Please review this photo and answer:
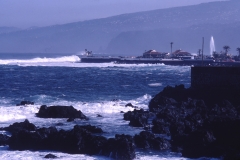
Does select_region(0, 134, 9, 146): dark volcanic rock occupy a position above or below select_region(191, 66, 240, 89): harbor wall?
below

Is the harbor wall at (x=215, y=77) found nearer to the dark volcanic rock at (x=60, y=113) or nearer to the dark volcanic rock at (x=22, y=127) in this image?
the dark volcanic rock at (x=60, y=113)

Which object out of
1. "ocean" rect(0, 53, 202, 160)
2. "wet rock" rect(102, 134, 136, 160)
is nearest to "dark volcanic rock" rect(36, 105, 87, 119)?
"ocean" rect(0, 53, 202, 160)

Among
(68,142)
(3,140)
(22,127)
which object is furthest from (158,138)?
(22,127)

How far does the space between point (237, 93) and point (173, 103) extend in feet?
Answer: 11.5

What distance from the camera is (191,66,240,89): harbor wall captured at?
986 inches

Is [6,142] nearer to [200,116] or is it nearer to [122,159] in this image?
[122,159]

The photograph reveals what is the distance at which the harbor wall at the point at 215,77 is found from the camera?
A: 2504cm

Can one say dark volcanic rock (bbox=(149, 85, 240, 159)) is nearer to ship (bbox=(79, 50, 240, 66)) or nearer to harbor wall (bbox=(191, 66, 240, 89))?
harbor wall (bbox=(191, 66, 240, 89))

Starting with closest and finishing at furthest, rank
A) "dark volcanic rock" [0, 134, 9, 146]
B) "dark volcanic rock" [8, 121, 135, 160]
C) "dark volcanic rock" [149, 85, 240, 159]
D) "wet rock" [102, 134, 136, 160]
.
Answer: "wet rock" [102, 134, 136, 160]
"dark volcanic rock" [8, 121, 135, 160]
"dark volcanic rock" [149, 85, 240, 159]
"dark volcanic rock" [0, 134, 9, 146]

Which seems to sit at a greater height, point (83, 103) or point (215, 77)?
point (215, 77)

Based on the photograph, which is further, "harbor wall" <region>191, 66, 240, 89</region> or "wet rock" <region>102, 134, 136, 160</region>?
"harbor wall" <region>191, 66, 240, 89</region>

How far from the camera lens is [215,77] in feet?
85.4

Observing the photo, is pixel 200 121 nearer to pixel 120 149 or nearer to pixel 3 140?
pixel 120 149

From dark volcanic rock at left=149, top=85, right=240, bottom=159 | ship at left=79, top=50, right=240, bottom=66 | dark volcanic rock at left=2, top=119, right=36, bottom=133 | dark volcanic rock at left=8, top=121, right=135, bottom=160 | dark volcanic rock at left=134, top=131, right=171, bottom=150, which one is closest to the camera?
dark volcanic rock at left=8, top=121, right=135, bottom=160
